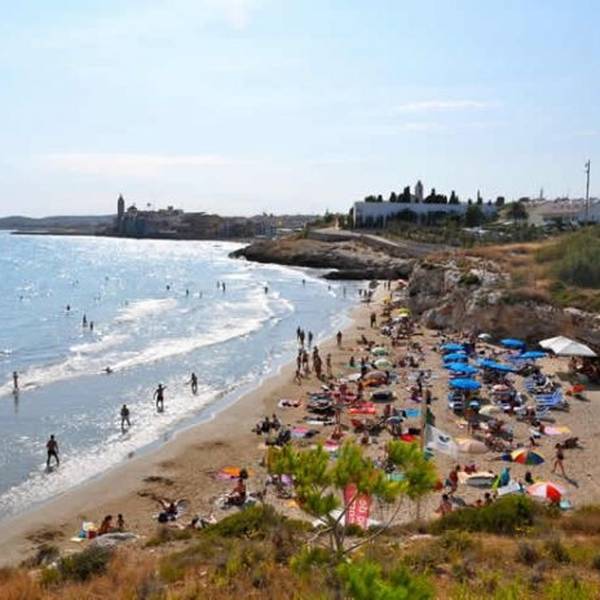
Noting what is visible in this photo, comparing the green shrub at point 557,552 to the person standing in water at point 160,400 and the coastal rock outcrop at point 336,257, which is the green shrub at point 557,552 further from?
the coastal rock outcrop at point 336,257

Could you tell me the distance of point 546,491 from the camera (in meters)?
17.0

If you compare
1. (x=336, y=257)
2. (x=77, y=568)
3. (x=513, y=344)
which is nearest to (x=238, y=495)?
(x=77, y=568)

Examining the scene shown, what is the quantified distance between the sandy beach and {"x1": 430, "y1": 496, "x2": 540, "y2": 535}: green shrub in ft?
8.11

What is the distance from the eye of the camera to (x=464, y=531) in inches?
511

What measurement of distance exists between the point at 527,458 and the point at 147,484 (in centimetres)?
993

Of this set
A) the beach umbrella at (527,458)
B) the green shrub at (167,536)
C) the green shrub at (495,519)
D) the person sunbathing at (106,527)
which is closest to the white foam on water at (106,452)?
the person sunbathing at (106,527)

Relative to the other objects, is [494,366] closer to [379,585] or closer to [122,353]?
[122,353]

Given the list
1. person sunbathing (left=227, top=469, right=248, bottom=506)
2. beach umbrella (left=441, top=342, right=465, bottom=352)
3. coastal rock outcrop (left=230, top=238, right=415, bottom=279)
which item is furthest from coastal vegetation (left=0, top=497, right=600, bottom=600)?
coastal rock outcrop (left=230, top=238, right=415, bottom=279)

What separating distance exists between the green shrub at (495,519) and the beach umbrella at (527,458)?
6.27m

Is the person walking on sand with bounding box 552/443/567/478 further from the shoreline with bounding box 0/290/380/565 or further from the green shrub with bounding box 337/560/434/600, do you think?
the green shrub with bounding box 337/560/434/600

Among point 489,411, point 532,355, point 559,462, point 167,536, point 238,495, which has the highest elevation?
point 532,355

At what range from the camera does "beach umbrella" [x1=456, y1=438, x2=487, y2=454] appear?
2125 centimetres

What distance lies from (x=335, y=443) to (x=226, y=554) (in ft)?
37.4

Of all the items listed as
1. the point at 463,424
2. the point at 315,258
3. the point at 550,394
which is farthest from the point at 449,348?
the point at 315,258
